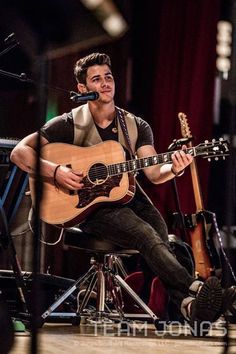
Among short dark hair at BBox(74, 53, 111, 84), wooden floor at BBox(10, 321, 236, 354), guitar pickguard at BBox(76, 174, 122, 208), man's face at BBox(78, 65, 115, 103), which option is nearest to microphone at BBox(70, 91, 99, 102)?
man's face at BBox(78, 65, 115, 103)

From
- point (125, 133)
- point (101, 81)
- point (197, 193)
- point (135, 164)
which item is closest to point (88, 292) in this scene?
point (135, 164)

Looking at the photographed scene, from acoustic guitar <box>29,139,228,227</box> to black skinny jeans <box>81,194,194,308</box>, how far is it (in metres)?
0.06

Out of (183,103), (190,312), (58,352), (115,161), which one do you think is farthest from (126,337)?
(183,103)

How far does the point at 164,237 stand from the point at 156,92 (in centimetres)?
178

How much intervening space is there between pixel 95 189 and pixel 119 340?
0.68 m

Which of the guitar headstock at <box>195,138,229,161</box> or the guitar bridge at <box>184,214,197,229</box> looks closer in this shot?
the guitar headstock at <box>195,138,229,161</box>

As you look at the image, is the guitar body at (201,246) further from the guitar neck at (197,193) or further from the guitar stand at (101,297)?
the guitar stand at (101,297)

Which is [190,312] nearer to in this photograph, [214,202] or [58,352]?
[58,352]

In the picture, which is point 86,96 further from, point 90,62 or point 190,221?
point 190,221

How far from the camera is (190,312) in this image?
2.86 meters

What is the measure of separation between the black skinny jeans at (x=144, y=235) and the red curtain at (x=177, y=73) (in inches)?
51.0

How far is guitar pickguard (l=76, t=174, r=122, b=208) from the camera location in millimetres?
3217

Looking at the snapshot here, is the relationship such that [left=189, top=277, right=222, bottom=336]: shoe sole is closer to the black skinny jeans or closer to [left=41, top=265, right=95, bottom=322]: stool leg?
the black skinny jeans

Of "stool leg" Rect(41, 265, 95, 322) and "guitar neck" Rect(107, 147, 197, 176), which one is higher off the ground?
"guitar neck" Rect(107, 147, 197, 176)
